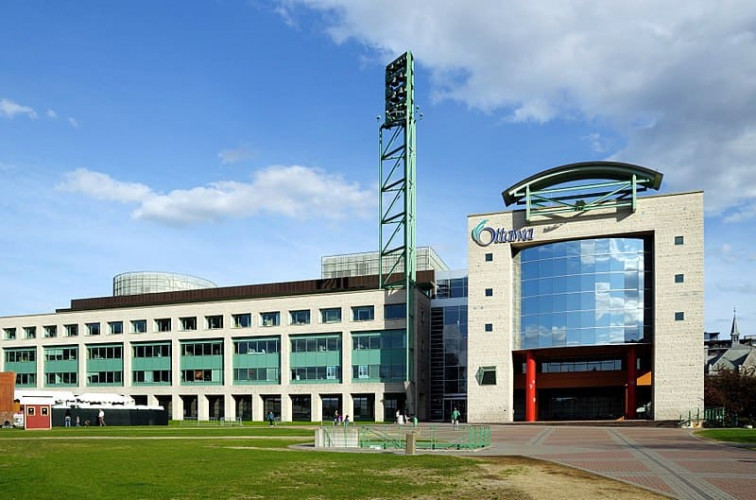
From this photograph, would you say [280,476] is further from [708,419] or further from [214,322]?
[214,322]

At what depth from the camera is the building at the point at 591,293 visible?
68.3 meters

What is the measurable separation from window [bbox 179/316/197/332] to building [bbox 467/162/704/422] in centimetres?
3810

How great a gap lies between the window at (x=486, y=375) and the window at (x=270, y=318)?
27200 millimetres

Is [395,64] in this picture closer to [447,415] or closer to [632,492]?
[447,415]

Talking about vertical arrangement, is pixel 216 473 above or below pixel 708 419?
above

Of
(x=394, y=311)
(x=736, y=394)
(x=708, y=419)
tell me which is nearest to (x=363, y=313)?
(x=394, y=311)

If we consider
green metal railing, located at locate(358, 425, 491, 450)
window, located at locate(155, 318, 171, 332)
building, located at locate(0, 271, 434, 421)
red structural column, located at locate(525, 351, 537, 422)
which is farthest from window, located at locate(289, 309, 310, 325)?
green metal railing, located at locate(358, 425, 491, 450)

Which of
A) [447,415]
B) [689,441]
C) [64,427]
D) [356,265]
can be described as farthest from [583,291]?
[64,427]

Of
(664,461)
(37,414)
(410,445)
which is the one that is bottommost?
(37,414)

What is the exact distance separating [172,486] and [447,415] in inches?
2708

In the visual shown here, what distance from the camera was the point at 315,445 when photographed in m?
36.6

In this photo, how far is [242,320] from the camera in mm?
92750

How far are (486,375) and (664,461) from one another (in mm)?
47299

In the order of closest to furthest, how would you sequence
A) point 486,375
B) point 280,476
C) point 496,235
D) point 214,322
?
point 280,476, point 486,375, point 496,235, point 214,322
